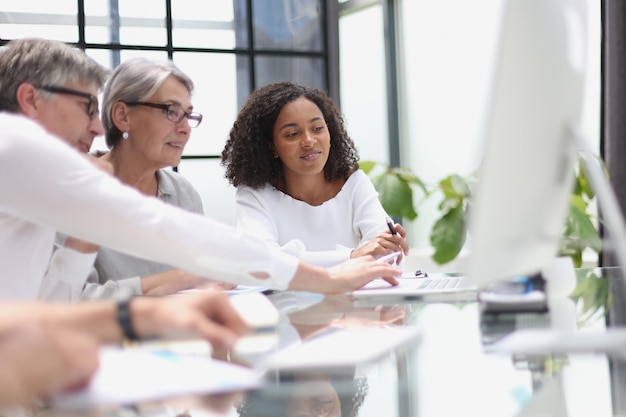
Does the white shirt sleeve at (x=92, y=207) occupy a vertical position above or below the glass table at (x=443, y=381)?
above

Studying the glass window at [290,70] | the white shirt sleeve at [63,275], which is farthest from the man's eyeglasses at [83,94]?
the glass window at [290,70]

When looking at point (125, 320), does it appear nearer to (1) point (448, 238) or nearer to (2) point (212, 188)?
(1) point (448, 238)

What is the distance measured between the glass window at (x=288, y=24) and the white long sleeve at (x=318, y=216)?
258cm

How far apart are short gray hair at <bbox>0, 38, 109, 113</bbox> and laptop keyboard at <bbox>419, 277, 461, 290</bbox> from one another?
2.77 feet

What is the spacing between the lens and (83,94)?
1540mm

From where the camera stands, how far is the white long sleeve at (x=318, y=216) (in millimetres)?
2494

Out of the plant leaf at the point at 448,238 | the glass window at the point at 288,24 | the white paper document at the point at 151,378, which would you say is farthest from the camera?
the glass window at the point at 288,24

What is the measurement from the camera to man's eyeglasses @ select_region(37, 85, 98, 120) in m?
1.47

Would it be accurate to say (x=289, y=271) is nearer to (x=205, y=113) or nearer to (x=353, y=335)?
(x=353, y=335)

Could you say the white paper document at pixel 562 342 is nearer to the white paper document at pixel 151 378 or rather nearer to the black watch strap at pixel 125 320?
the white paper document at pixel 151 378

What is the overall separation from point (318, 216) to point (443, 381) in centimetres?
182

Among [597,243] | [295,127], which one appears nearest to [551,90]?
[295,127]

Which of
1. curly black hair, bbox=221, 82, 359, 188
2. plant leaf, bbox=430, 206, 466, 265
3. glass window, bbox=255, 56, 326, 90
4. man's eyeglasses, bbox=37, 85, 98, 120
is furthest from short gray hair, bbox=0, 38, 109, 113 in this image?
glass window, bbox=255, 56, 326, 90

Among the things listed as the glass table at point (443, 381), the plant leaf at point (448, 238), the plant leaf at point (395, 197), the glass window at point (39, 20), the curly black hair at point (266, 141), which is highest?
the glass window at point (39, 20)
